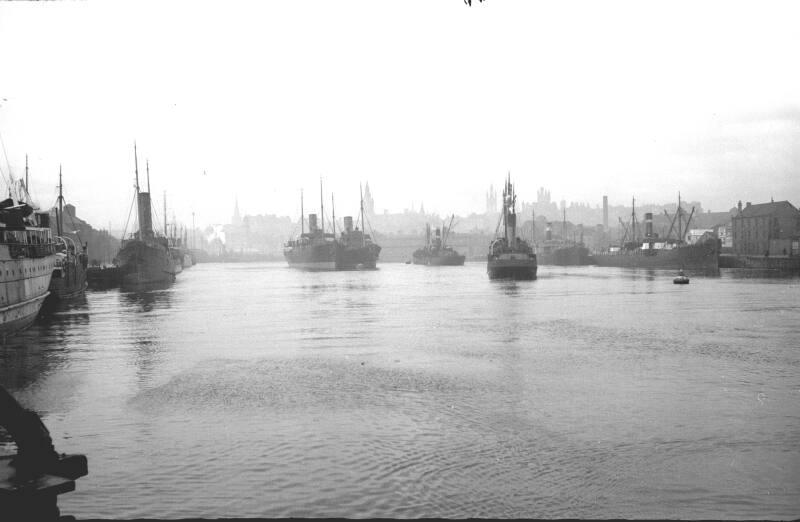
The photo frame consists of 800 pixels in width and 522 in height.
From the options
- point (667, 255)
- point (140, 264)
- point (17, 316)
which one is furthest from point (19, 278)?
point (667, 255)

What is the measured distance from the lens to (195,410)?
1778 centimetres

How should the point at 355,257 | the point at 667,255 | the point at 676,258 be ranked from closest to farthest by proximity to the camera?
the point at 676,258, the point at 667,255, the point at 355,257

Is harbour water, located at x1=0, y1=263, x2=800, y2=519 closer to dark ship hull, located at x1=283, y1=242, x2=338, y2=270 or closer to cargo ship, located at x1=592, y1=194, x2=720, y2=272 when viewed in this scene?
cargo ship, located at x1=592, y1=194, x2=720, y2=272

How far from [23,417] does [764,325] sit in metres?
37.7

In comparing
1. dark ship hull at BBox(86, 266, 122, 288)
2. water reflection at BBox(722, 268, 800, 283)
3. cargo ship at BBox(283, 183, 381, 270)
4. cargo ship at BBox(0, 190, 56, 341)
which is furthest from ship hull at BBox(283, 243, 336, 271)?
cargo ship at BBox(0, 190, 56, 341)

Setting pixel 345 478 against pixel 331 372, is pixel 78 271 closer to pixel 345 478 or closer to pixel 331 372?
pixel 331 372

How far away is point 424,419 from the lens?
1659cm

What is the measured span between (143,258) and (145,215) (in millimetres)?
18119

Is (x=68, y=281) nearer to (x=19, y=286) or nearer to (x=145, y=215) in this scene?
(x=19, y=286)

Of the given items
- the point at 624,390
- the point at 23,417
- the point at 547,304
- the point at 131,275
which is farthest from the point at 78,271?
the point at 23,417

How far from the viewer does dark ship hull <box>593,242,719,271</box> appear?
13100cm

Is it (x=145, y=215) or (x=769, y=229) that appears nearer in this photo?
(x=145, y=215)

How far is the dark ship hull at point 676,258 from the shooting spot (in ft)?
430

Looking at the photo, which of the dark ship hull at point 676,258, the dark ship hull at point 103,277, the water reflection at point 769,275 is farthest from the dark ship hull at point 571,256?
the dark ship hull at point 103,277
